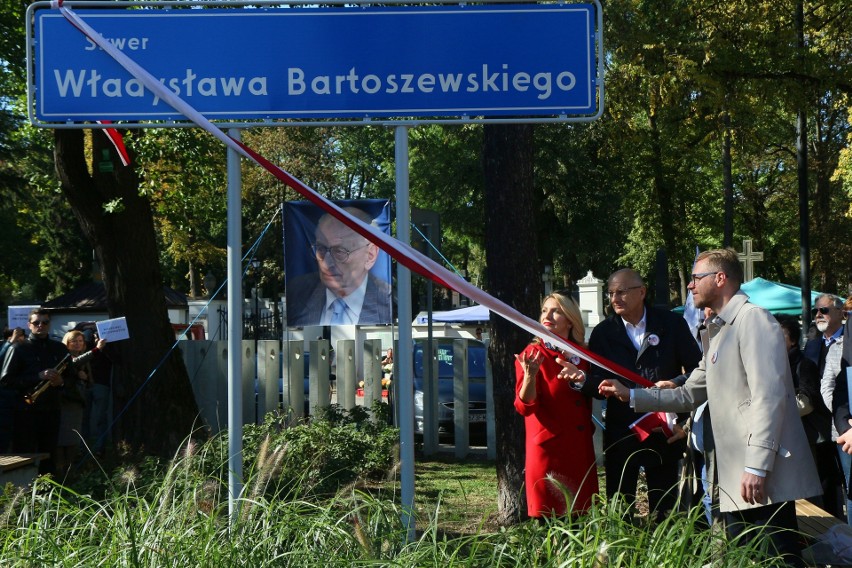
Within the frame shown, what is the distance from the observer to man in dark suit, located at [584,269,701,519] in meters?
6.04

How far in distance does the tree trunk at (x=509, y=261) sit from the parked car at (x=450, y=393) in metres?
5.10

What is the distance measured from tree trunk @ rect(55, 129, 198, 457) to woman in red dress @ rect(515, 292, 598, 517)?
6.61m

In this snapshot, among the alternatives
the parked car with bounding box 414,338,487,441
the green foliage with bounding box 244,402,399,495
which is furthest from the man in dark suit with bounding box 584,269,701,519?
the parked car with bounding box 414,338,487,441

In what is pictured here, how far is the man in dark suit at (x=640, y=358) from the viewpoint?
6039mm

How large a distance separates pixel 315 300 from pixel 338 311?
19.2 inches

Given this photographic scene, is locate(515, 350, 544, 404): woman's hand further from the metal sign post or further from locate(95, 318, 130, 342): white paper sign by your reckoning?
locate(95, 318, 130, 342): white paper sign

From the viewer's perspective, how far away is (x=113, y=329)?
10.7 m

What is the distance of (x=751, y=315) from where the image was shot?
4766 mm

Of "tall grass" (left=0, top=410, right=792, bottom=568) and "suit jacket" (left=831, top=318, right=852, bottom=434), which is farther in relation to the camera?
"suit jacket" (left=831, top=318, right=852, bottom=434)

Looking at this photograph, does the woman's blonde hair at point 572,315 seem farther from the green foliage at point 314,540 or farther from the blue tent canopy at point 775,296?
the blue tent canopy at point 775,296

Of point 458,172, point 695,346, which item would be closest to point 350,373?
point 695,346

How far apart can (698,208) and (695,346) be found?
33.2m

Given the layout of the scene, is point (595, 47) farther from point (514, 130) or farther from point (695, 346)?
point (514, 130)

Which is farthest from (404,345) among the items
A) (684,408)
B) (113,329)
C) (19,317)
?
(19,317)
